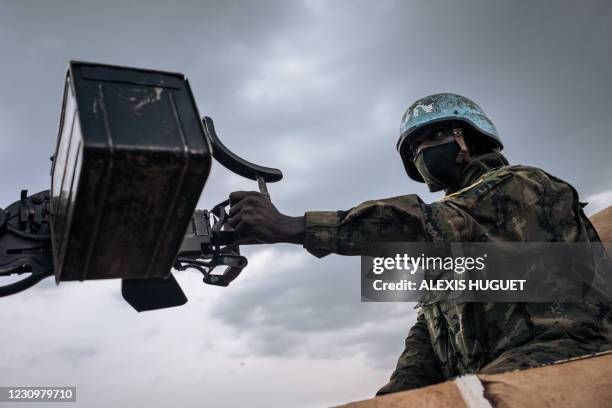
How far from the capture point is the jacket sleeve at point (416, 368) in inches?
154

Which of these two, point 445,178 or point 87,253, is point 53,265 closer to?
point 87,253

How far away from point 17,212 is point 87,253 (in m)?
0.60

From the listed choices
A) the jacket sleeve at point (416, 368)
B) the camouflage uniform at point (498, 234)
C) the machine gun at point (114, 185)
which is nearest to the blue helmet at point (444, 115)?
the camouflage uniform at point (498, 234)

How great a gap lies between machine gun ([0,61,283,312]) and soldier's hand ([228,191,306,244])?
38 cm

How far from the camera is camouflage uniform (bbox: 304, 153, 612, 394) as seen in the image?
8.59ft

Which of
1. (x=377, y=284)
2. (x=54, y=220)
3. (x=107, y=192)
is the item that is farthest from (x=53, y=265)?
(x=377, y=284)

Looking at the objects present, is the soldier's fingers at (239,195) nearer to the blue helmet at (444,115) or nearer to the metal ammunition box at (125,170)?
the metal ammunition box at (125,170)

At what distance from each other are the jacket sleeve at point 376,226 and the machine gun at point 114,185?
61cm

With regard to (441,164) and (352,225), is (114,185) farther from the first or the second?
(441,164)

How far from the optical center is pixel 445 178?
3.79m

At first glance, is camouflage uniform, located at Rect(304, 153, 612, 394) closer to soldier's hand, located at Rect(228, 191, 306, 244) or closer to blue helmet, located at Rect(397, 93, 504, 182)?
soldier's hand, located at Rect(228, 191, 306, 244)

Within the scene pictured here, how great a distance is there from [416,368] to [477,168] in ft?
4.68

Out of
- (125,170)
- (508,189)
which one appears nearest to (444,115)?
(508,189)

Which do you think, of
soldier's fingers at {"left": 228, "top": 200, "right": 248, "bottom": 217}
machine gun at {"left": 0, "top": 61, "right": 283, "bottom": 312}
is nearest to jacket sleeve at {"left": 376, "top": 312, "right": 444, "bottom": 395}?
soldier's fingers at {"left": 228, "top": 200, "right": 248, "bottom": 217}
